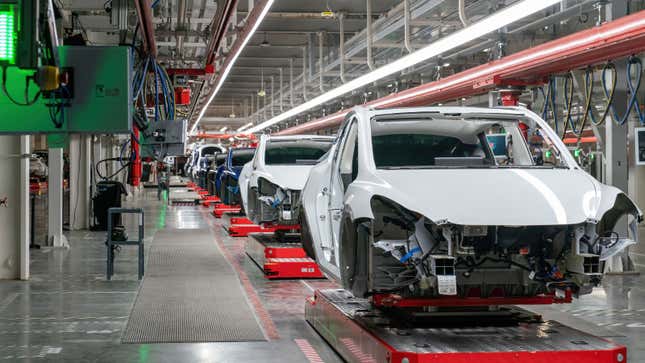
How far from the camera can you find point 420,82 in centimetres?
1969

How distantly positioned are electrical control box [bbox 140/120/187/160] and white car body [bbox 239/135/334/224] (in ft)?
4.39

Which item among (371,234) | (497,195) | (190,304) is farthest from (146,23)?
(497,195)

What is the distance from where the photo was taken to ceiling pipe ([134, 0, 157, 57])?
9.27m

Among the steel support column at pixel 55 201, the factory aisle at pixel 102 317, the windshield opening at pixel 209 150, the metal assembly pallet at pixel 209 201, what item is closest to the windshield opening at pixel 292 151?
the factory aisle at pixel 102 317

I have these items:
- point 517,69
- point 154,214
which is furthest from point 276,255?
point 154,214

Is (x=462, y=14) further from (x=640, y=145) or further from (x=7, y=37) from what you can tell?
(x=7, y=37)

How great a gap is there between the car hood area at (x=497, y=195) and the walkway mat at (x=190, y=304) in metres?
2.08

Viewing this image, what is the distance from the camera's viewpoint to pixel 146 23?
10414mm

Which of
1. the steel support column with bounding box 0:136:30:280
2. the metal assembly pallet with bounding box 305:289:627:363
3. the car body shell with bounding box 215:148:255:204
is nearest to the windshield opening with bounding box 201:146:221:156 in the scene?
the car body shell with bounding box 215:148:255:204

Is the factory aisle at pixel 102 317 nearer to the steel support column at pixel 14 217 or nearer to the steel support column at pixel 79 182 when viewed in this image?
the steel support column at pixel 14 217

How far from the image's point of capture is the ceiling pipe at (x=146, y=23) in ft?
30.4

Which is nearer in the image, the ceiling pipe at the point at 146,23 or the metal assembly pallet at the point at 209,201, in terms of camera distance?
the ceiling pipe at the point at 146,23

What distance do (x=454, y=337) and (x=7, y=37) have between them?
129 inches

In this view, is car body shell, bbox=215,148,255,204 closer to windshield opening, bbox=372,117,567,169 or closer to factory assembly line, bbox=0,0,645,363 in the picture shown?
factory assembly line, bbox=0,0,645,363
